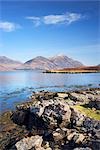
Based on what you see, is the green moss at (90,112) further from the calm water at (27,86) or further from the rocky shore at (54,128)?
the calm water at (27,86)

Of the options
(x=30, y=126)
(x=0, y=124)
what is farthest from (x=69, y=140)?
(x=0, y=124)

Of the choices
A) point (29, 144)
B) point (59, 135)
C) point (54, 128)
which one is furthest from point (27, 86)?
point (29, 144)

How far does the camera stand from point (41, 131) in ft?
46.8

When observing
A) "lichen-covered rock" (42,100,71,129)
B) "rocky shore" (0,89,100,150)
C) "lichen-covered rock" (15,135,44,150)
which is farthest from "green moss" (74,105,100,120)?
"lichen-covered rock" (15,135,44,150)

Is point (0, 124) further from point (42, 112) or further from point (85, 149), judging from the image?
point (85, 149)

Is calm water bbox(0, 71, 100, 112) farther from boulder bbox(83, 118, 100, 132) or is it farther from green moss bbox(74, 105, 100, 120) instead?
boulder bbox(83, 118, 100, 132)

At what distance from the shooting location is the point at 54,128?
14.3 meters

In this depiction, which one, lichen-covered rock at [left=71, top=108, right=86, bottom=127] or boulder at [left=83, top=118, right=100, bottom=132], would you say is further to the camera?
lichen-covered rock at [left=71, top=108, right=86, bottom=127]

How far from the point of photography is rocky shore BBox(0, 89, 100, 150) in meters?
11.8

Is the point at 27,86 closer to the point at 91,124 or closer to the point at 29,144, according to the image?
the point at 91,124

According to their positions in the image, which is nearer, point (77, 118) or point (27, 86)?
point (77, 118)

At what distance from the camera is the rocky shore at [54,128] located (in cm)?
1176

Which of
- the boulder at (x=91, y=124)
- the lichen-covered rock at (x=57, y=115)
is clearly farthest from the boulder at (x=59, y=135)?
the boulder at (x=91, y=124)

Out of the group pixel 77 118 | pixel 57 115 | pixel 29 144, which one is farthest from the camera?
pixel 57 115
